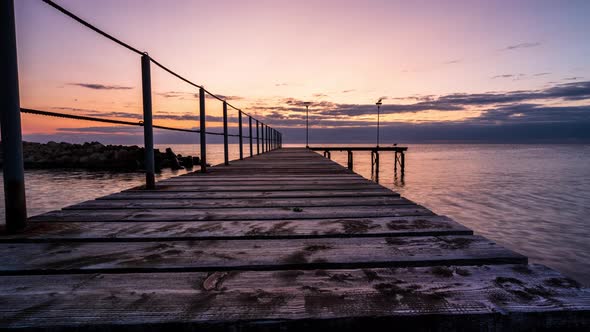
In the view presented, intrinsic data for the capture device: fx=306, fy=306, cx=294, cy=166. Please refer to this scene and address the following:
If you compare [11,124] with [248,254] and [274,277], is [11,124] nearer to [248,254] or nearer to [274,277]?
[248,254]

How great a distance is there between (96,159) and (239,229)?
3171 centimetres

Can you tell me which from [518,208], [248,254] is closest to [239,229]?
[248,254]

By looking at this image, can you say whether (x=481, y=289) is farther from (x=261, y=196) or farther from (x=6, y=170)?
(x=6, y=170)

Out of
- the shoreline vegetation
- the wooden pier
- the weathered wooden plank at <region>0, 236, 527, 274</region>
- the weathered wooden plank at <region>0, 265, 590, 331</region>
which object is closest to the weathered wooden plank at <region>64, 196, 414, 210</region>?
the wooden pier

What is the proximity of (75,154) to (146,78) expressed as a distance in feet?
111

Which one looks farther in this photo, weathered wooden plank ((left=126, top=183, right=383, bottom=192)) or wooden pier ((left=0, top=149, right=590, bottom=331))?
weathered wooden plank ((left=126, top=183, right=383, bottom=192))

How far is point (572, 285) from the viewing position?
893 millimetres

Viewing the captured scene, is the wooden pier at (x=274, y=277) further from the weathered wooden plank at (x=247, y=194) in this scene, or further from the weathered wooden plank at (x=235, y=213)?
the weathered wooden plank at (x=247, y=194)

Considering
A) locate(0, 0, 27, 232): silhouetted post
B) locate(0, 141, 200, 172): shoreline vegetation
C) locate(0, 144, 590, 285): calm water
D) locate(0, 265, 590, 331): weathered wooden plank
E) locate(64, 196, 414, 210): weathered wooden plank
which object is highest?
locate(0, 0, 27, 232): silhouetted post

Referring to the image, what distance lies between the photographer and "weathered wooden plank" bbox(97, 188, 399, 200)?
2547mm

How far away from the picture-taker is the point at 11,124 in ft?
4.96

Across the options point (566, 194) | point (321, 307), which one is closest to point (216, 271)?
point (321, 307)

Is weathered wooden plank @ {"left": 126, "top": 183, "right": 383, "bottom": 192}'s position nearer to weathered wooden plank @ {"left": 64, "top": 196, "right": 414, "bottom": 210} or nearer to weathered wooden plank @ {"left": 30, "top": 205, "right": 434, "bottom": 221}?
weathered wooden plank @ {"left": 64, "top": 196, "right": 414, "bottom": 210}

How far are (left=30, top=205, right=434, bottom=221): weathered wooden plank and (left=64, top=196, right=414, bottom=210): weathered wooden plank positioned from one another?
10cm
